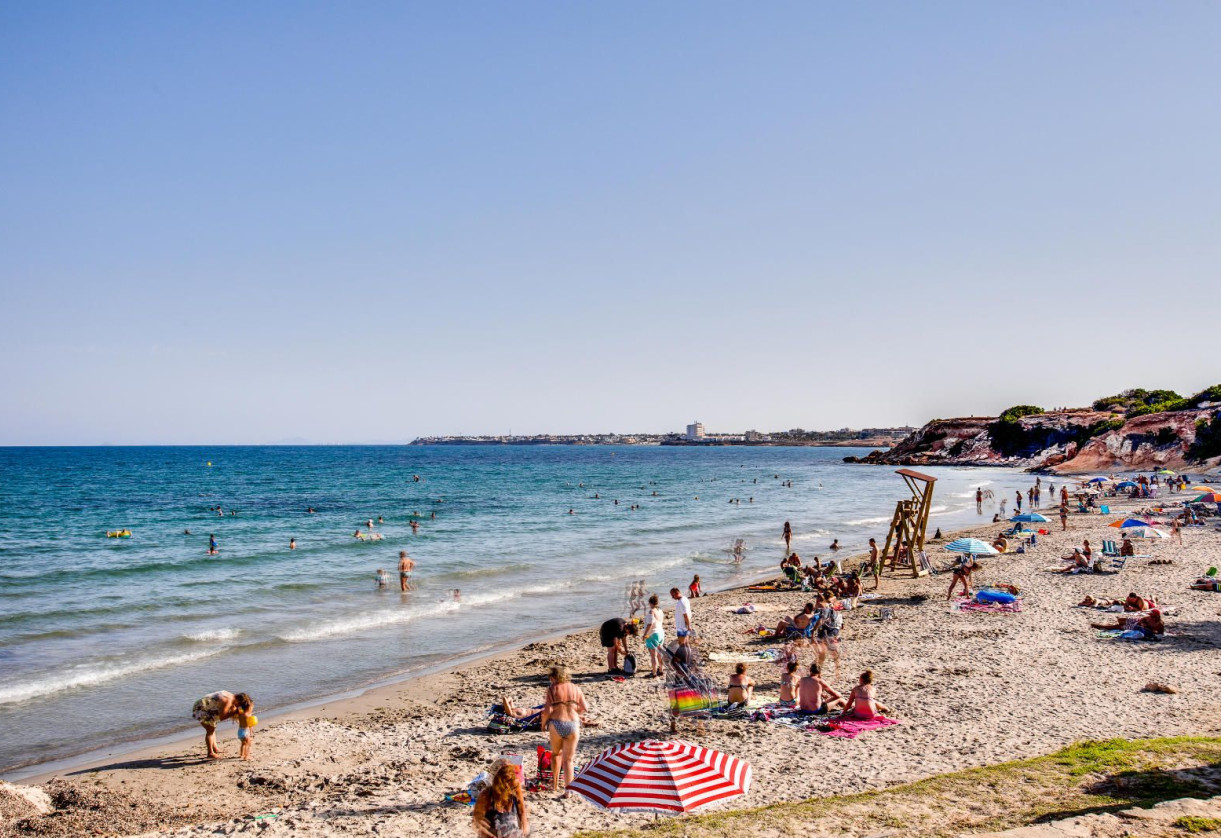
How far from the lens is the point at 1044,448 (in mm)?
103125

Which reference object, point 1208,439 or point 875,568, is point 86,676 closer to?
point 875,568

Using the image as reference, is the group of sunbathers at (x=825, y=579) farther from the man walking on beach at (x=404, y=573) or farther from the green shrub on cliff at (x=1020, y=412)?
the green shrub on cliff at (x=1020, y=412)

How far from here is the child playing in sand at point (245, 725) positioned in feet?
37.4

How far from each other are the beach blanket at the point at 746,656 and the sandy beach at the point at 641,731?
→ 41cm

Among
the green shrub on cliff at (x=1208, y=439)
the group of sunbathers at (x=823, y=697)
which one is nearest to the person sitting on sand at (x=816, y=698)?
the group of sunbathers at (x=823, y=697)

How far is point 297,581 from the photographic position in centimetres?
2627

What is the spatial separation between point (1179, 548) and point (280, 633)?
3062cm

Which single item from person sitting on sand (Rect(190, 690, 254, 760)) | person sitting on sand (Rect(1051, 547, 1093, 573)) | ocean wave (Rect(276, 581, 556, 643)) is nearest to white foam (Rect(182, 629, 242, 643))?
ocean wave (Rect(276, 581, 556, 643))

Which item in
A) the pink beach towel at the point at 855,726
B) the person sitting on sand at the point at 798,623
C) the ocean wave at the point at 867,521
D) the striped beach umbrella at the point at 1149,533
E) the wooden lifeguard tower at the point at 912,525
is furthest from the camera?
the ocean wave at the point at 867,521

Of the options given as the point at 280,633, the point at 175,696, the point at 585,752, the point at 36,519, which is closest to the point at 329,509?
the point at 36,519

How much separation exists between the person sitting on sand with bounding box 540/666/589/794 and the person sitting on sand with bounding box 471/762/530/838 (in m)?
2.90

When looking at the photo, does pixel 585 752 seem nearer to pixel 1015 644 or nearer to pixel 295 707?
pixel 295 707

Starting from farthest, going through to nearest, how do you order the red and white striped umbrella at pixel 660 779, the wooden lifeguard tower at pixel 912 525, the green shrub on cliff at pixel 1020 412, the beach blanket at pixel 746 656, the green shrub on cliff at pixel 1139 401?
the green shrub on cliff at pixel 1020 412
the green shrub on cliff at pixel 1139 401
the wooden lifeguard tower at pixel 912 525
the beach blanket at pixel 746 656
the red and white striped umbrella at pixel 660 779

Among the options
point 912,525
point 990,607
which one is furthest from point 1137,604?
point 912,525
